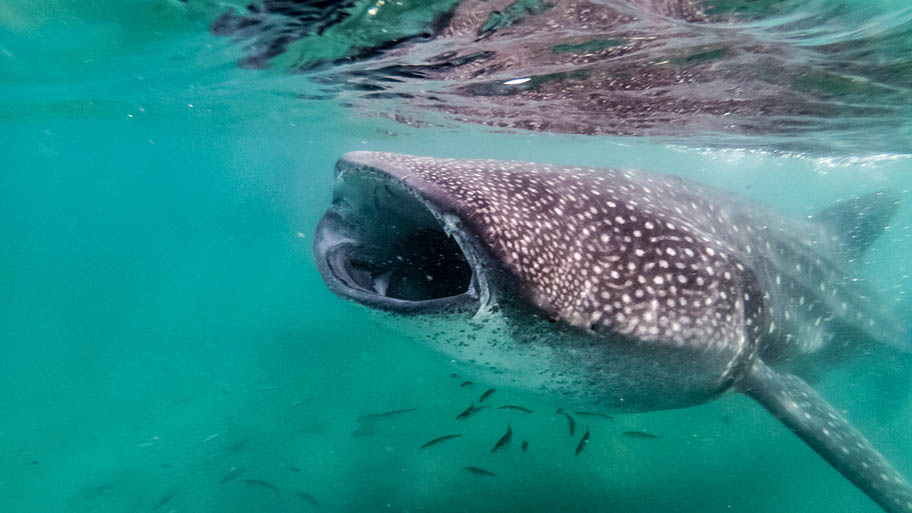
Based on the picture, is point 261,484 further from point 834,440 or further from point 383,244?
point 834,440

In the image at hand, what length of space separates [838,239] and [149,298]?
34.2 meters

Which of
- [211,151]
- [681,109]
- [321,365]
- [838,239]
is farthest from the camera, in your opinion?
[211,151]

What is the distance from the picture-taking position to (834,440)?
397cm

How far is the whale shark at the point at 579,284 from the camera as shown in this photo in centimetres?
250

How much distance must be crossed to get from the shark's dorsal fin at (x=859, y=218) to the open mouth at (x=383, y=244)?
604 cm

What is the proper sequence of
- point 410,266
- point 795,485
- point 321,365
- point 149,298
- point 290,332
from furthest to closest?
point 149,298 → point 290,332 → point 321,365 → point 795,485 → point 410,266

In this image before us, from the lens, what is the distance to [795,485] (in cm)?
787

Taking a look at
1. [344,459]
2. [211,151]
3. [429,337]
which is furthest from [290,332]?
[211,151]

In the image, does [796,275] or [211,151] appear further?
[211,151]

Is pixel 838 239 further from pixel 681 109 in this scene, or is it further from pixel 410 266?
pixel 410 266

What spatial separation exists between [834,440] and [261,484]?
7611mm

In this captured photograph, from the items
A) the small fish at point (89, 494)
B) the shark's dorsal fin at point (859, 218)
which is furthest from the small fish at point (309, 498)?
the shark's dorsal fin at point (859, 218)

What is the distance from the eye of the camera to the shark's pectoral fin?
3.81 metres

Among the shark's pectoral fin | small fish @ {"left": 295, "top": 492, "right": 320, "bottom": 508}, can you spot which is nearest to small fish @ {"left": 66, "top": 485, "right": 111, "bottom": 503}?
small fish @ {"left": 295, "top": 492, "right": 320, "bottom": 508}
